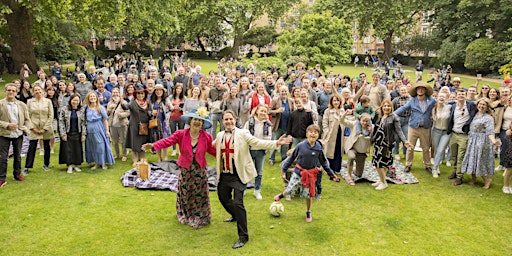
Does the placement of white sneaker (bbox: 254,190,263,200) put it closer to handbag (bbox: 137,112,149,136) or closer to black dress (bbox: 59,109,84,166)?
handbag (bbox: 137,112,149,136)

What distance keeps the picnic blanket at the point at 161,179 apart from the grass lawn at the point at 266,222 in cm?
19

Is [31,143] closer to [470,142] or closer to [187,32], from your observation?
[470,142]

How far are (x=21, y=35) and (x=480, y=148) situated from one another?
79.2 feet

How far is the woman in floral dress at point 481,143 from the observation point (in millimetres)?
7836

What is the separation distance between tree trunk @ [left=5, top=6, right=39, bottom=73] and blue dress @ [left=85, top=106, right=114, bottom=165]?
16976 millimetres

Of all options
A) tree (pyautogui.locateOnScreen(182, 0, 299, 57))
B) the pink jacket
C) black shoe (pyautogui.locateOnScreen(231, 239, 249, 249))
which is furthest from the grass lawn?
tree (pyautogui.locateOnScreen(182, 0, 299, 57))

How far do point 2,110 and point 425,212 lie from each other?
8.27m

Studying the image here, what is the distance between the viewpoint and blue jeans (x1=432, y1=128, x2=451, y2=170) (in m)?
8.77

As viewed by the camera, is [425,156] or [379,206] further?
[425,156]

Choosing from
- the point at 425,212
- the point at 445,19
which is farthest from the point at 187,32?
the point at 425,212

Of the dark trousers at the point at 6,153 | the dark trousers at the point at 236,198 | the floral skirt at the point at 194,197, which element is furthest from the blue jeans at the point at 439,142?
the dark trousers at the point at 6,153

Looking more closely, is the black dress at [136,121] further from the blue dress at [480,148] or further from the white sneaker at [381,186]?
the blue dress at [480,148]

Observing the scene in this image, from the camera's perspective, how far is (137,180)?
8.27 metres

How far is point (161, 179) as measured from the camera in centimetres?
841
